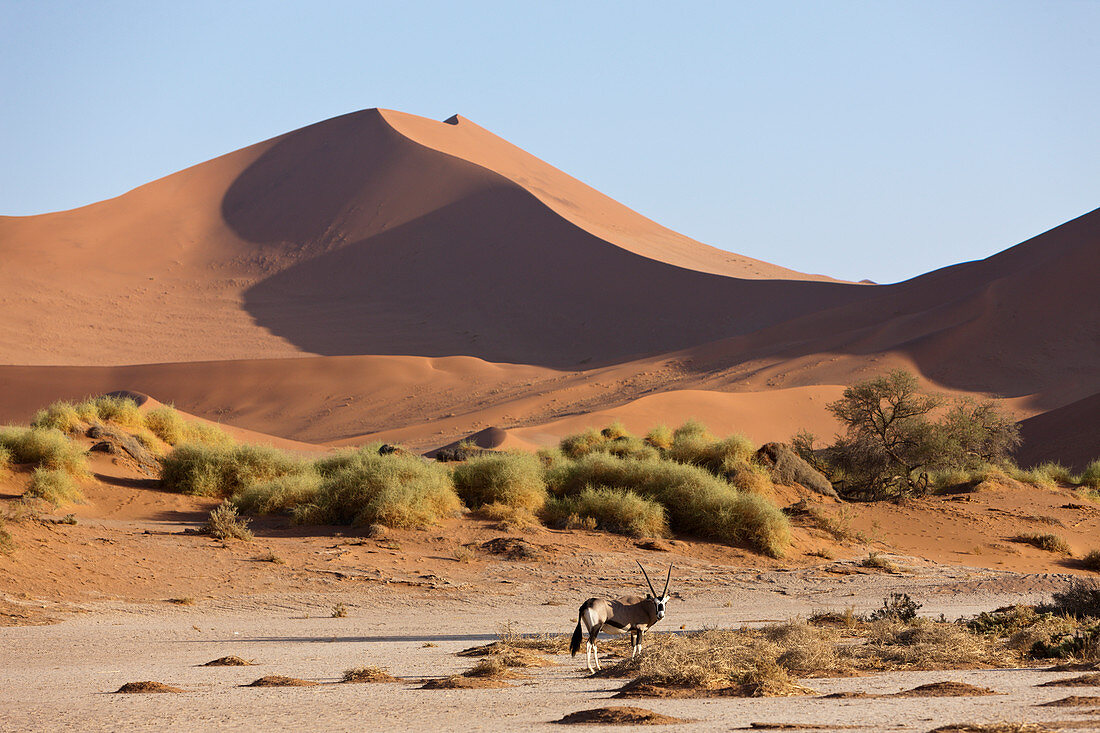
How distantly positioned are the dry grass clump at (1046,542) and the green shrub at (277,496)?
13.5 metres

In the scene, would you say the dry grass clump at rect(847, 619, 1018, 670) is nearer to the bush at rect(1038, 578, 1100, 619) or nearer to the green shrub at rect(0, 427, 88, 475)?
the bush at rect(1038, 578, 1100, 619)

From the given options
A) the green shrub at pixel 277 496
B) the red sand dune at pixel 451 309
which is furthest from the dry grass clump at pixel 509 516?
the red sand dune at pixel 451 309

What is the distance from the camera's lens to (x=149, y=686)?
25.5 ft

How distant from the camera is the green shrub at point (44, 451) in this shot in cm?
1928

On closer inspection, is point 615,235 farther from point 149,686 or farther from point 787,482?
point 149,686

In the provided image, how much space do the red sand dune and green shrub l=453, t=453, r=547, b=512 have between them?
70.9 feet

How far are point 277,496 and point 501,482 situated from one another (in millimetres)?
3961

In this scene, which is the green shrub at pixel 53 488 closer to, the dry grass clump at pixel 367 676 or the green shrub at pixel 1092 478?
the dry grass clump at pixel 367 676

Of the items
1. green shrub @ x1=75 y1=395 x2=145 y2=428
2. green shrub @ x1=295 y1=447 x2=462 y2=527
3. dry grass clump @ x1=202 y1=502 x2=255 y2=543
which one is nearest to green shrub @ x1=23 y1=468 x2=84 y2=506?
dry grass clump @ x1=202 y1=502 x2=255 y2=543

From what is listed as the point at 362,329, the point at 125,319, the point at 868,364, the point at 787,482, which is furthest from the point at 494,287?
the point at 787,482

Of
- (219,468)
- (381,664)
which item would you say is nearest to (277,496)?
(219,468)

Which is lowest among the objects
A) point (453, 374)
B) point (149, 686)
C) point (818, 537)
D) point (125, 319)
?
point (818, 537)

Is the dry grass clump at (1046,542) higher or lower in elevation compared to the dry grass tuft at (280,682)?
lower

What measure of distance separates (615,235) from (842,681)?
87.0 metres
